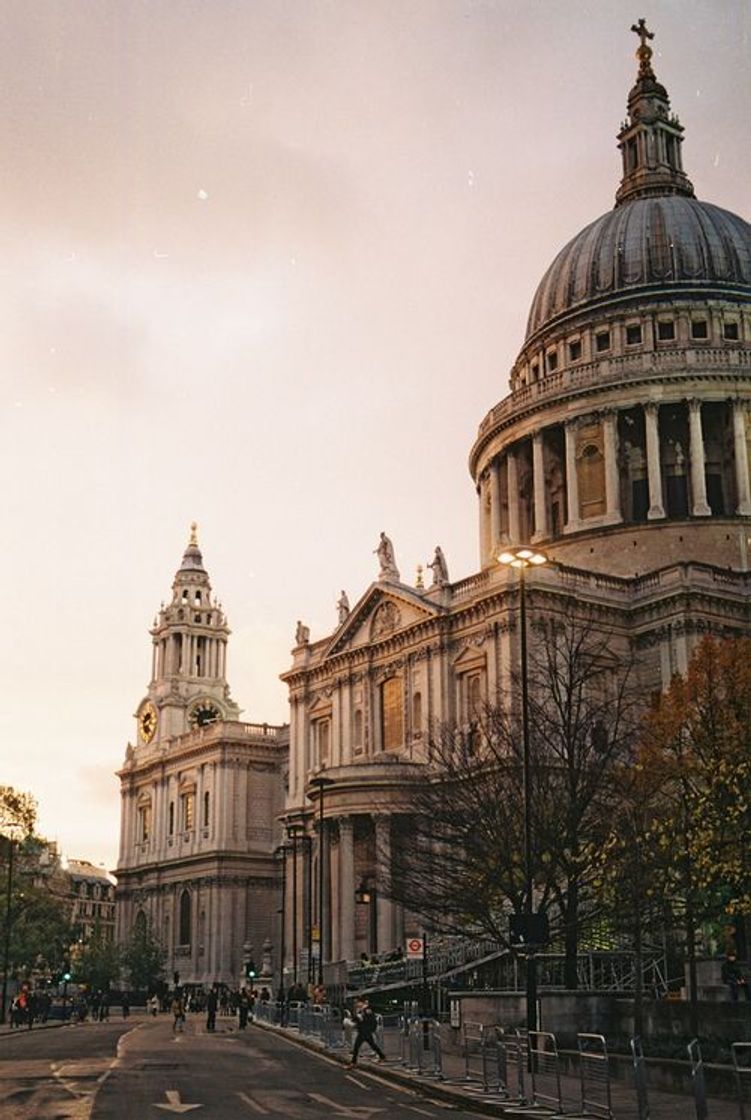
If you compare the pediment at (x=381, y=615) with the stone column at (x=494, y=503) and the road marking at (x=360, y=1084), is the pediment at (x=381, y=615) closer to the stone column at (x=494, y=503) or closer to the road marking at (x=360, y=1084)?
the stone column at (x=494, y=503)

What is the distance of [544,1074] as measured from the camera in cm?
2438

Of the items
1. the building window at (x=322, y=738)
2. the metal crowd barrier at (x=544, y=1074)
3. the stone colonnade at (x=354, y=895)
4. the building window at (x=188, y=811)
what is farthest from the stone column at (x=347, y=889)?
the building window at (x=188, y=811)

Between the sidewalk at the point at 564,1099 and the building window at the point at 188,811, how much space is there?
244 feet

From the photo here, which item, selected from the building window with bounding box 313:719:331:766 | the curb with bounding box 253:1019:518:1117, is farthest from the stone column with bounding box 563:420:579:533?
the curb with bounding box 253:1019:518:1117

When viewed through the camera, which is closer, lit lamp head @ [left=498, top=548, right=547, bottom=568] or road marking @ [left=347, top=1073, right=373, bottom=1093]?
road marking @ [left=347, top=1073, right=373, bottom=1093]

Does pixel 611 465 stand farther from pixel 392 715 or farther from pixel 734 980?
pixel 734 980

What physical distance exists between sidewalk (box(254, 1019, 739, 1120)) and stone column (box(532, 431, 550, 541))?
5085 cm

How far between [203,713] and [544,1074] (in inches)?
3641

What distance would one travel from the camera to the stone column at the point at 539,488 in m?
80.1

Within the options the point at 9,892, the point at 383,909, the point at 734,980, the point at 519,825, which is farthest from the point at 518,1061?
the point at 9,892

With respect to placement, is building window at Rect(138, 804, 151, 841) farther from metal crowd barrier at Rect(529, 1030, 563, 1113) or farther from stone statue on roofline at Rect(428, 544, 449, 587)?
metal crowd barrier at Rect(529, 1030, 563, 1113)

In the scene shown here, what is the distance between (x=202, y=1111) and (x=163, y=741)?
300ft

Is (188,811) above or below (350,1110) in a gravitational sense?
above

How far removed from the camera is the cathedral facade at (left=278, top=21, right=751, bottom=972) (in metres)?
64.8
